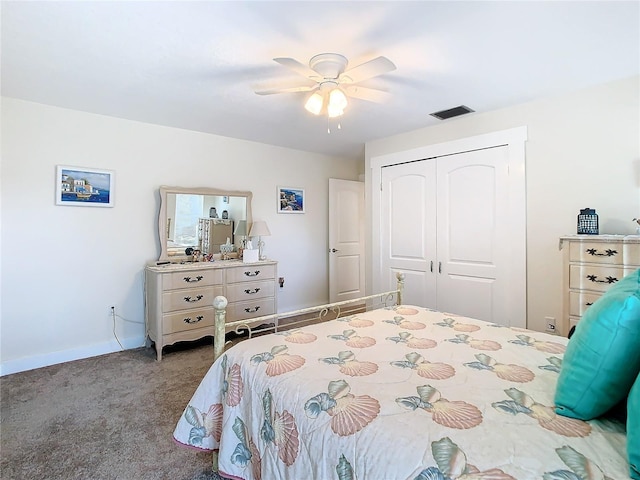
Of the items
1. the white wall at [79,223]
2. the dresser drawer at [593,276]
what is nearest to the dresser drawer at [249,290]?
the white wall at [79,223]

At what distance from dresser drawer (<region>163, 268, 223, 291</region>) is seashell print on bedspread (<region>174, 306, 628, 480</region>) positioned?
74.5 inches

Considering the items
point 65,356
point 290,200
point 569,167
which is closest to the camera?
point 569,167

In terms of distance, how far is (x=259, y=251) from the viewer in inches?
170

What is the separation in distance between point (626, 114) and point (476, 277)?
1735mm

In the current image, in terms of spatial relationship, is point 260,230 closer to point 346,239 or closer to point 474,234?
point 346,239

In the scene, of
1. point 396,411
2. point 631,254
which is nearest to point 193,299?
point 396,411

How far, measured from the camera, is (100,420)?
7.16 ft

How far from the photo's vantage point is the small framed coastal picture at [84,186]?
3139 millimetres

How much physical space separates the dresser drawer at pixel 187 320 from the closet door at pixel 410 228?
2085 mm

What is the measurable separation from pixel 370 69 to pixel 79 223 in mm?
3015

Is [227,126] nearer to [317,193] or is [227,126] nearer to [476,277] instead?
[317,193]

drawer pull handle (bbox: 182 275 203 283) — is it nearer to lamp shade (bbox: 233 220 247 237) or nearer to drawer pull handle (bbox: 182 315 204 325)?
drawer pull handle (bbox: 182 315 204 325)

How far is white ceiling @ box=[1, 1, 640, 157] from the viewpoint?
1736 millimetres

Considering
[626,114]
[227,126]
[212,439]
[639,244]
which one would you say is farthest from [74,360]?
[626,114]
